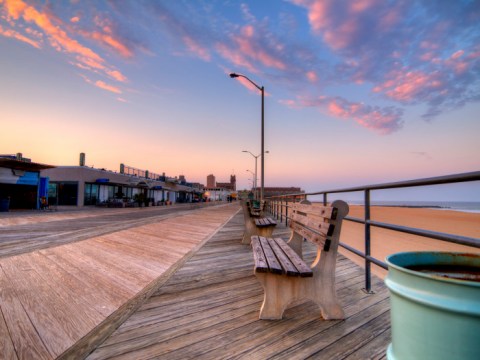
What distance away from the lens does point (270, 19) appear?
31.5 ft

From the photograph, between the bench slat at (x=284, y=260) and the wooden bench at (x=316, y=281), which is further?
the wooden bench at (x=316, y=281)

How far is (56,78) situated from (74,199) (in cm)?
1433

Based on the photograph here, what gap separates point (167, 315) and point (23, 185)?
24923mm

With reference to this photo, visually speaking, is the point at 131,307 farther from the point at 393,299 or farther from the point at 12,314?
the point at 393,299

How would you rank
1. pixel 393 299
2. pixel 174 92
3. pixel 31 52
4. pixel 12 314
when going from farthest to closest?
Answer: pixel 174 92
pixel 31 52
pixel 12 314
pixel 393 299

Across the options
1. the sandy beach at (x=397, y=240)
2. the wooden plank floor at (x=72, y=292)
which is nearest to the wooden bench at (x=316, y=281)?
the wooden plank floor at (x=72, y=292)

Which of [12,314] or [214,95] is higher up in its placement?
[214,95]

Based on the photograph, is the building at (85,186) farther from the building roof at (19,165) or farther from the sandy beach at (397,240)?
the sandy beach at (397,240)

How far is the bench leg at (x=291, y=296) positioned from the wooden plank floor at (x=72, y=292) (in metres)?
1.33

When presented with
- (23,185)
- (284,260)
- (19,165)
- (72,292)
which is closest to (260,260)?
(284,260)

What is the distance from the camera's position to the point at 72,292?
2.90 meters

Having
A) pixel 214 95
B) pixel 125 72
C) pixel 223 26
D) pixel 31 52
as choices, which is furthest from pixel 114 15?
pixel 214 95

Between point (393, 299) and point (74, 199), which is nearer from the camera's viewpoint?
point (393, 299)

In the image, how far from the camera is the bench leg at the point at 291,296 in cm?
223
